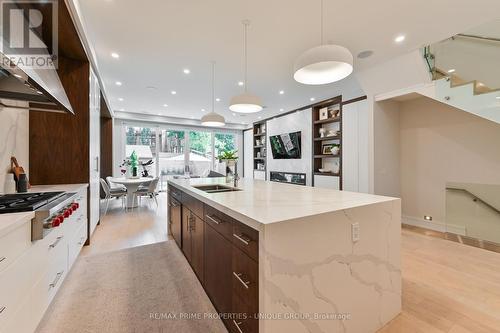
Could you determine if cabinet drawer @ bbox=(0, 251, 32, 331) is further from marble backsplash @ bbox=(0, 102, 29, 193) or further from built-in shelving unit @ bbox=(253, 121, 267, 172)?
built-in shelving unit @ bbox=(253, 121, 267, 172)

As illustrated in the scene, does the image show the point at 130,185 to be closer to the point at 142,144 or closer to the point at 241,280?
the point at 142,144

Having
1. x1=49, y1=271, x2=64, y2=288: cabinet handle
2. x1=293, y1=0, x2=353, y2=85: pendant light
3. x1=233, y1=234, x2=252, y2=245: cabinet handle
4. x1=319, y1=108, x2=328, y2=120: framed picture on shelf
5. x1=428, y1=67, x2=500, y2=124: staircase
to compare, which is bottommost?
x1=49, y1=271, x2=64, y2=288: cabinet handle

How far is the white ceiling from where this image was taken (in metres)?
2.41

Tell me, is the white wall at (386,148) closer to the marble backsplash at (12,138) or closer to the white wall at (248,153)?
the marble backsplash at (12,138)

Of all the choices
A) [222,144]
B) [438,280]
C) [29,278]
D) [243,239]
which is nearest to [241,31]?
[243,239]

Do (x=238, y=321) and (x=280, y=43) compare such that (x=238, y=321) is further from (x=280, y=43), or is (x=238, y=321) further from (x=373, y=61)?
(x=373, y=61)

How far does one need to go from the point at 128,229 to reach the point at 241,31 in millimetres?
3839

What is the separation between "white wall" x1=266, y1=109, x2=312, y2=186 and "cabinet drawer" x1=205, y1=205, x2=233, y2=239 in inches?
179

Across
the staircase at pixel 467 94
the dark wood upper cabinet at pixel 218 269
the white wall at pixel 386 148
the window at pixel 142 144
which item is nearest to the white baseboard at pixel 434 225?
the white wall at pixel 386 148

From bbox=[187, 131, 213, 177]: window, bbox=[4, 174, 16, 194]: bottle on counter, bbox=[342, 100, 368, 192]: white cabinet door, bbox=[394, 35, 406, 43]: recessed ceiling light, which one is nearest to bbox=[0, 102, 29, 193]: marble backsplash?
bbox=[4, 174, 16, 194]: bottle on counter

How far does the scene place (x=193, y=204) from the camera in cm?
225

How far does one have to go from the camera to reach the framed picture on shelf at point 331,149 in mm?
5275

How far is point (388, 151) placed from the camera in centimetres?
439

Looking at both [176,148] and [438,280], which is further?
[176,148]
